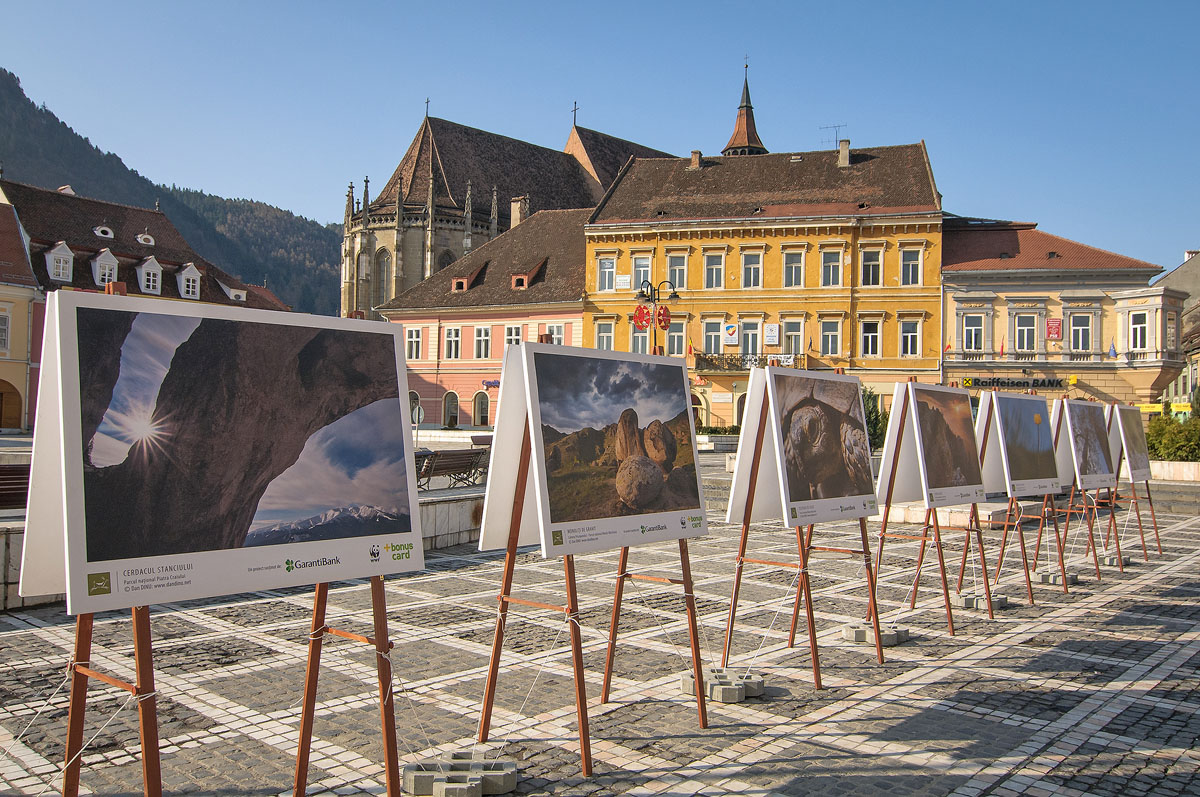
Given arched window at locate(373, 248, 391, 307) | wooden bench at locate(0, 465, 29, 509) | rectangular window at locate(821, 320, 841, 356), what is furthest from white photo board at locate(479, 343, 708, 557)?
arched window at locate(373, 248, 391, 307)

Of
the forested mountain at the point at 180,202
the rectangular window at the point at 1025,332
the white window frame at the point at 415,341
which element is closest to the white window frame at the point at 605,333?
the white window frame at the point at 415,341

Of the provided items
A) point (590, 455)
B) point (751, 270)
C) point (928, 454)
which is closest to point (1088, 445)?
point (928, 454)

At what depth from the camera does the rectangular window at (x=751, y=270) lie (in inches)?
1844

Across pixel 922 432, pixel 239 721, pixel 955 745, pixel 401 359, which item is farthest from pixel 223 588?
pixel 922 432

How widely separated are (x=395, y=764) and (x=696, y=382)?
4364 centimetres

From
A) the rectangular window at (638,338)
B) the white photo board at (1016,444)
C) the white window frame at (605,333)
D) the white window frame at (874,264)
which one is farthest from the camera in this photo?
the white window frame at (605,333)

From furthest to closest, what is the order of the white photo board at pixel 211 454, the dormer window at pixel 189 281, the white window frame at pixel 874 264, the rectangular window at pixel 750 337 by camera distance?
the dormer window at pixel 189 281, the rectangular window at pixel 750 337, the white window frame at pixel 874 264, the white photo board at pixel 211 454

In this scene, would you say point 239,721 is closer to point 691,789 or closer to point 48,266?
point 691,789

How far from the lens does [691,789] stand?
5.30 meters

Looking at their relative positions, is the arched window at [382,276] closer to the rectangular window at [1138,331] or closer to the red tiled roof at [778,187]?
the red tiled roof at [778,187]

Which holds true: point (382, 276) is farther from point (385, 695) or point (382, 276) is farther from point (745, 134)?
point (385, 695)

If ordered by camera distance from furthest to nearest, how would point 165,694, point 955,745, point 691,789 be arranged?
1. point 165,694
2. point 955,745
3. point 691,789

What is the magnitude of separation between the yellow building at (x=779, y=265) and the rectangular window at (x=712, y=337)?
49 millimetres

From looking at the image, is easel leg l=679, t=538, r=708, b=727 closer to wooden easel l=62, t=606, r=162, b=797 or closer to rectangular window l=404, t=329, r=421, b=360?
wooden easel l=62, t=606, r=162, b=797
